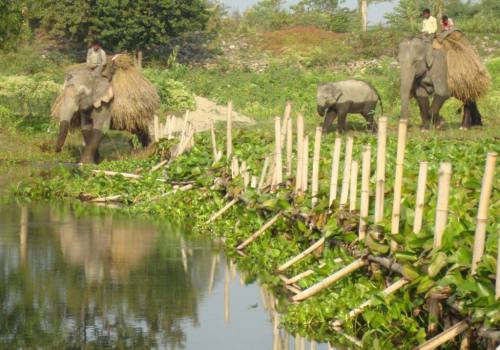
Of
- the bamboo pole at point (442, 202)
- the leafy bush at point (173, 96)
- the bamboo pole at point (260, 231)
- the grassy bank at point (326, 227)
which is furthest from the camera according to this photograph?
the leafy bush at point (173, 96)

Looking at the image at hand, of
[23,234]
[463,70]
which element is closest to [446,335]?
[23,234]

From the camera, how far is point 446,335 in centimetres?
799

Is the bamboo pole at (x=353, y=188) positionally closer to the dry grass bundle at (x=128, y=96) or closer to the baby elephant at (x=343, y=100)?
the dry grass bundle at (x=128, y=96)

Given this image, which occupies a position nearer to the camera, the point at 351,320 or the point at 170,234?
the point at 351,320

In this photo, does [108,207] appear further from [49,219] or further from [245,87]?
[245,87]

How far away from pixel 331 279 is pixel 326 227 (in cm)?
110

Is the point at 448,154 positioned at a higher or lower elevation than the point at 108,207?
higher

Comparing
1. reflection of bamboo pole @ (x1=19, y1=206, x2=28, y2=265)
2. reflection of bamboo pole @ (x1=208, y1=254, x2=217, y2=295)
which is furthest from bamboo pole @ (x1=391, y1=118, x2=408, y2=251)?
reflection of bamboo pole @ (x1=19, y1=206, x2=28, y2=265)

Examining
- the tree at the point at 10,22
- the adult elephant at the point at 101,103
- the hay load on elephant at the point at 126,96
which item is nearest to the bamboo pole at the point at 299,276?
the adult elephant at the point at 101,103

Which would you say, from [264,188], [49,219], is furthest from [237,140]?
[264,188]

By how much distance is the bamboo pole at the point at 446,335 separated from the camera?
7980mm

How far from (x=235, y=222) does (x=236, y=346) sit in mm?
5281

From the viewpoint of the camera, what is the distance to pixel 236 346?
9.47 meters

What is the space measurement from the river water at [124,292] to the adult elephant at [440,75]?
9.18 metres
